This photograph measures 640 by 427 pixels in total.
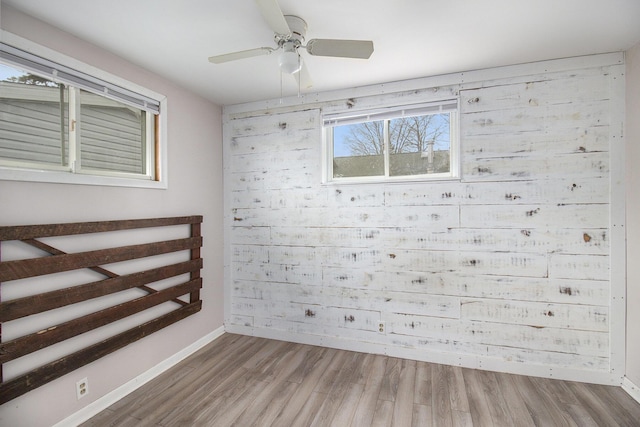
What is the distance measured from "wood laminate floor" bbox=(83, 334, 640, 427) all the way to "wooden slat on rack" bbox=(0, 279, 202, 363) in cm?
62

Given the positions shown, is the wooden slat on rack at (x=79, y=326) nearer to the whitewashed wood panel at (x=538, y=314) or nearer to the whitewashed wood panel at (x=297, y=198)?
the whitewashed wood panel at (x=297, y=198)

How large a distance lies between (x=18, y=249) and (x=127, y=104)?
1255 mm

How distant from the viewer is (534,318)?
237 centimetres

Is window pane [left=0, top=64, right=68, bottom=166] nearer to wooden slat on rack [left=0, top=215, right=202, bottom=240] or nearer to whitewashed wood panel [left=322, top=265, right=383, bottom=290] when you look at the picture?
wooden slat on rack [left=0, top=215, right=202, bottom=240]

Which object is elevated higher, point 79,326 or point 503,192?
point 503,192

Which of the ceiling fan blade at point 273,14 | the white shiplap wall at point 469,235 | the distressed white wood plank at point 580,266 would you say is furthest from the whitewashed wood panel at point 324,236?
the ceiling fan blade at point 273,14

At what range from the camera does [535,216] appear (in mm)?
2365

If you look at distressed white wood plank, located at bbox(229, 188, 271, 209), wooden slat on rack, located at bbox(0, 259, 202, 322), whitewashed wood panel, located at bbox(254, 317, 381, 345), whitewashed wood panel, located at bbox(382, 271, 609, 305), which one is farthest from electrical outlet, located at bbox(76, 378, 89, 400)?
whitewashed wood panel, located at bbox(382, 271, 609, 305)

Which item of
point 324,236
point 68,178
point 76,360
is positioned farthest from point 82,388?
point 324,236

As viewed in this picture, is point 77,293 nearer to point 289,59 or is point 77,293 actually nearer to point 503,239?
point 289,59

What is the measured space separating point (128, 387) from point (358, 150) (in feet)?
9.13

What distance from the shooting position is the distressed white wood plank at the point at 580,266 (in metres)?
2.23

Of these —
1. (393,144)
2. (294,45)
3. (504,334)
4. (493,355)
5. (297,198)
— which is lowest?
(493,355)

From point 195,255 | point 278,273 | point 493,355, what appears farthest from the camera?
point 278,273
